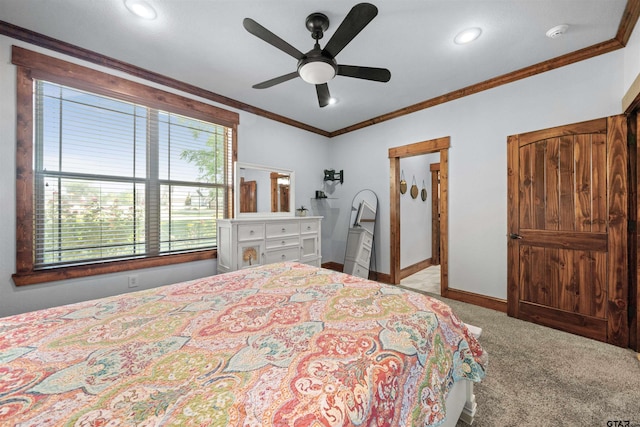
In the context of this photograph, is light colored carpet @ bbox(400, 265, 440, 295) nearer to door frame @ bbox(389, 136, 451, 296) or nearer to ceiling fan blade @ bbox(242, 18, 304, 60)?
door frame @ bbox(389, 136, 451, 296)

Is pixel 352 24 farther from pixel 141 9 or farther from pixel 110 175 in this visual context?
pixel 110 175

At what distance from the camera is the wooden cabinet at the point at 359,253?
4.18 metres

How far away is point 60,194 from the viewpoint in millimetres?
2314

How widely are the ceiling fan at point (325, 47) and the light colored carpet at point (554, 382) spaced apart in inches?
94.5

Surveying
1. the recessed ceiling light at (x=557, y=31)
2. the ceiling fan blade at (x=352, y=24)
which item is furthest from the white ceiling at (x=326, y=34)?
the ceiling fan blade at (x=352, y=24)

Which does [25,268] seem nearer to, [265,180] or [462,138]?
[265,180]

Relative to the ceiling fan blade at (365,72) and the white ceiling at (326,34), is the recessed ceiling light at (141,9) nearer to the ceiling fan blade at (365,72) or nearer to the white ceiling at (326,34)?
the white ceiling at (326,34)

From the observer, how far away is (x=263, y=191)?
12.2ft

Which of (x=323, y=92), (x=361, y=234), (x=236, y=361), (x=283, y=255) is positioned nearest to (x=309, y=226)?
(x=283, y=255)

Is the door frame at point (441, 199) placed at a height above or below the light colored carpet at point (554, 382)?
above

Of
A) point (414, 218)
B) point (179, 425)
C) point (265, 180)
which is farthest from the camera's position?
point (414, 218)

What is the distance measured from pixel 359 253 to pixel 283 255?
1400 mm

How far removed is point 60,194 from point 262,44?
234 centimetres

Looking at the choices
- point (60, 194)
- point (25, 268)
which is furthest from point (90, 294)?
point (60, 194)
